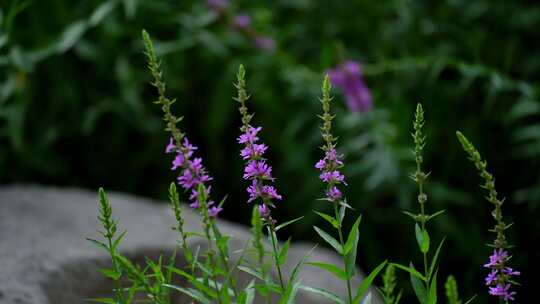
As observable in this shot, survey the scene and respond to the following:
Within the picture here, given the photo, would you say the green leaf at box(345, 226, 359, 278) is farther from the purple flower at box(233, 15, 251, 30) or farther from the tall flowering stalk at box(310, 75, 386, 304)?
the purple flower at box(233, 15, 251, 30)

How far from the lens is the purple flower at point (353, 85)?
2941 mm

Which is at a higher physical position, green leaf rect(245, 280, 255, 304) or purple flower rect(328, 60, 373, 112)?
purple flower rect(328, 60, 373, 112)

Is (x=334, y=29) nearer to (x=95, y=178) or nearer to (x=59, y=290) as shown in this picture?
(x=95, y=178)

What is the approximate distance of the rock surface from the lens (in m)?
1.76

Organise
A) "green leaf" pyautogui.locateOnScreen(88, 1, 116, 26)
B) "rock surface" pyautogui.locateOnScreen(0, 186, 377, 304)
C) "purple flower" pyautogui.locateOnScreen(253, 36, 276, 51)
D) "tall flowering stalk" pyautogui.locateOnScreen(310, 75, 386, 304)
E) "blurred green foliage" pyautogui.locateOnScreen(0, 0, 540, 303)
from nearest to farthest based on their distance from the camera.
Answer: "tall flowering stalk" pyautogui.locateOnScreen(310, 75, 386, 304)
"rock surface" pyautogui.locateOnScreen(0, 186, 377, 304)
"green leaf" pyautogui.locateOnScreen(88, 1, 116, 26)
"blurred green foliage" pyautogui.locateOnScreen(0, 0, 540, 303)
"purple flower" pyautogui.locateOnScreen(253, 36, 276, 51)

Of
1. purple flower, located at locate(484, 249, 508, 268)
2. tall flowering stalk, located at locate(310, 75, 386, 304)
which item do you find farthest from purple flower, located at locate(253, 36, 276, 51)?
purple flower, located at locate(484, 249, 508, 268)

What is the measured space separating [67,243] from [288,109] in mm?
1606

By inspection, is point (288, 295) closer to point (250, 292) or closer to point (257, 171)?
point (250, 292)

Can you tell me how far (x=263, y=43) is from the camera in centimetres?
323

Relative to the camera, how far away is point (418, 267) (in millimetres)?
3201

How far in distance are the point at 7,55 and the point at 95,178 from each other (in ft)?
2.62

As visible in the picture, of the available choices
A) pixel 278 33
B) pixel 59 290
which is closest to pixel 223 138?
pixel 278 33

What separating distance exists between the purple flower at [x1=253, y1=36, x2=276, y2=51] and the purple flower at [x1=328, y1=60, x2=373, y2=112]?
1.22 ft

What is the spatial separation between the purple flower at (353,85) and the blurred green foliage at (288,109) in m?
0.07
